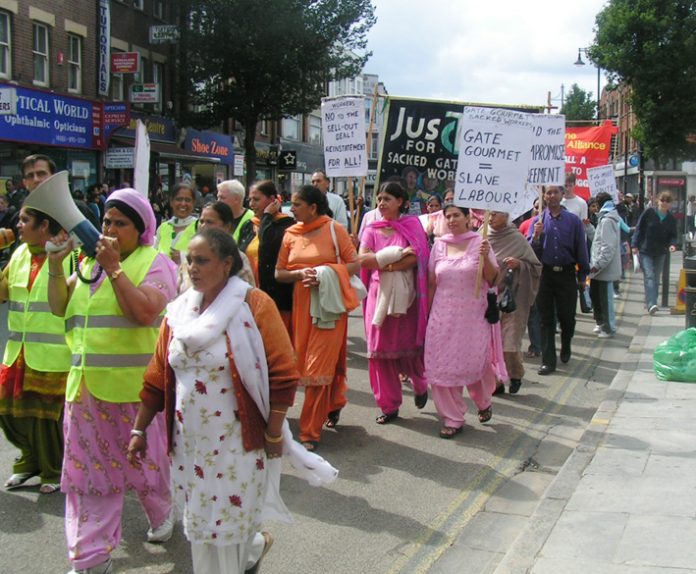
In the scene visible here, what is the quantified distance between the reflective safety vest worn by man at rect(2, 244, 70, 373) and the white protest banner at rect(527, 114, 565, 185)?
6.56 meters

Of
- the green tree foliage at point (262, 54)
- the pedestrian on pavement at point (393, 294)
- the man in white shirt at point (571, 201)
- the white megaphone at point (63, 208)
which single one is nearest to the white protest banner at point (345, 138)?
the pedestrian on pavement at point (393, 294)

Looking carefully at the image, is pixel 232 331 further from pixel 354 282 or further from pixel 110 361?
→ pixel 354 282

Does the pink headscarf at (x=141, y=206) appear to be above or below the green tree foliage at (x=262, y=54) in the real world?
below

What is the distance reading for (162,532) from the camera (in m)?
4.74

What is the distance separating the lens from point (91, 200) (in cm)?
2195

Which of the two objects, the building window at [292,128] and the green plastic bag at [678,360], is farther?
the building window at [292,128]

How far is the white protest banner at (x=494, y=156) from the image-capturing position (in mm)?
7582

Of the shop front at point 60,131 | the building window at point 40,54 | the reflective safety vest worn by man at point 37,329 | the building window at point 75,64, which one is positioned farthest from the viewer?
the building window at point 75,64

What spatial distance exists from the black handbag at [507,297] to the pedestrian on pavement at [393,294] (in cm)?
115

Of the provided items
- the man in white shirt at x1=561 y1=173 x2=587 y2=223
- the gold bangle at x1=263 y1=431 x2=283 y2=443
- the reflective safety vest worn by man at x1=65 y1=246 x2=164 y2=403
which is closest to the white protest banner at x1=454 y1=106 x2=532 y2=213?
the reflective safety vest worn by man at x1=65 y1=246 x2=164 y2=403

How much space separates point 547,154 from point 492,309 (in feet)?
12.6

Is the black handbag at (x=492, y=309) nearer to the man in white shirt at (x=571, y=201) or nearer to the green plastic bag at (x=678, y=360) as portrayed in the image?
the green plastic bag at (x=678, y=360)

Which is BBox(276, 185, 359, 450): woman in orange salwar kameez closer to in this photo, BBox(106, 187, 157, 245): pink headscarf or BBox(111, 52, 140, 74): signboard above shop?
BBox(106, 187, 157, 245): pink headscarf

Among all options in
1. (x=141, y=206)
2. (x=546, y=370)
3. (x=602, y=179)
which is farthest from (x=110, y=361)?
(x=602, y=179)
